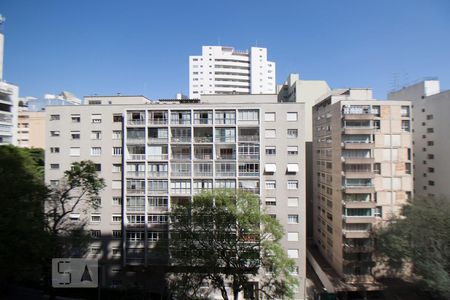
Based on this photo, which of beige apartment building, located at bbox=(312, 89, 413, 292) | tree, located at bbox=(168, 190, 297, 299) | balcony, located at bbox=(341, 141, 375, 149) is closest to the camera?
tree, located at bbox=(168, 190, 297, 299)

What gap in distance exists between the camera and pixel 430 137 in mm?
33969

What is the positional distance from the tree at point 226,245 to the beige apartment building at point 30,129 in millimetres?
47850

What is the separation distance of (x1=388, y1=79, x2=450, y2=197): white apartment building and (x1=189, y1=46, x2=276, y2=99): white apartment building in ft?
196

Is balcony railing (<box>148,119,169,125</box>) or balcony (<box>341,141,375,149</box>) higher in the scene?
balcony railing (<box>148,119,169,125</box>)

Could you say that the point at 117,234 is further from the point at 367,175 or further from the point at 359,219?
the point at 367,175

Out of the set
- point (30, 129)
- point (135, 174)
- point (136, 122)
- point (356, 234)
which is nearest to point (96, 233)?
point (135, 174)

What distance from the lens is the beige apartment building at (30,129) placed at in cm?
5028

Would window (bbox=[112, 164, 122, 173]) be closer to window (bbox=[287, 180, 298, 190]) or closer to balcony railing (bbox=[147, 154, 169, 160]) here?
balcony railing (bbox=[147, 154, 169, 160])

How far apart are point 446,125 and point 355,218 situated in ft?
61.2

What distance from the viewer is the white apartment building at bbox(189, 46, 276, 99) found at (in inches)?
3610

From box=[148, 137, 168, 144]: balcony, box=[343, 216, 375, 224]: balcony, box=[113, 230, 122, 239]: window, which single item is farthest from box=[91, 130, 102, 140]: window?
box=[343, 216, 375, 224]: balcony

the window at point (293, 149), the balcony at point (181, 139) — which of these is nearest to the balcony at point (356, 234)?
the window at point (293, 149)

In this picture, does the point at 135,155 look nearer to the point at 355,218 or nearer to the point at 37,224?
the point at 37,224

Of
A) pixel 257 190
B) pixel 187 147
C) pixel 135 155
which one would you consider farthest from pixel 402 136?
pixel 135 155
